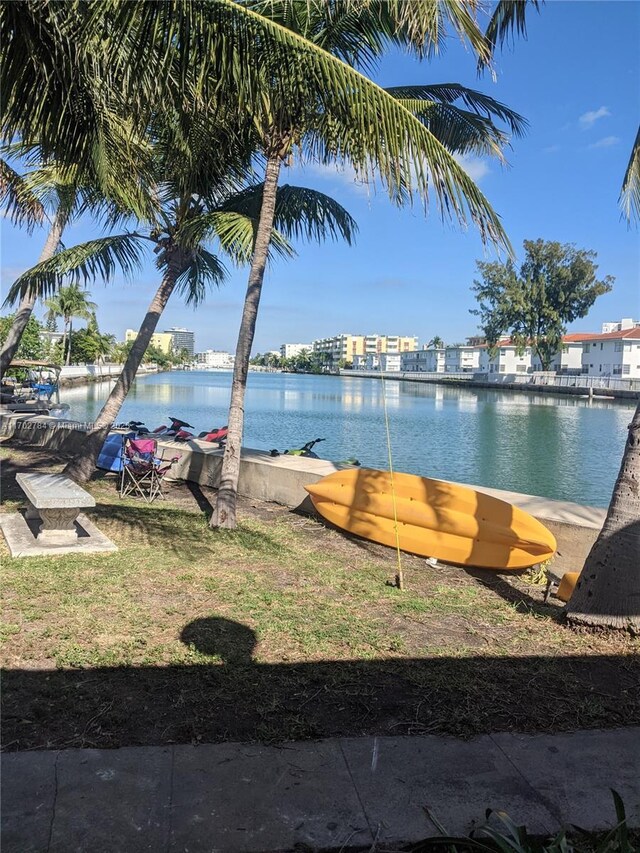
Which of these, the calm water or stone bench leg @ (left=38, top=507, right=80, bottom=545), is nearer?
stone bench leg @ (left=38, top=507, right=80, bottom=545)

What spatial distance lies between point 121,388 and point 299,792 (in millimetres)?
9394

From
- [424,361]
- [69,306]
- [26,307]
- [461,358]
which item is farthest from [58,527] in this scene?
[424,361]

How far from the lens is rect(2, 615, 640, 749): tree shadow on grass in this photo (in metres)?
3.30

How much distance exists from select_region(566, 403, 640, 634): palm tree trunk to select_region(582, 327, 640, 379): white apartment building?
7610 cm

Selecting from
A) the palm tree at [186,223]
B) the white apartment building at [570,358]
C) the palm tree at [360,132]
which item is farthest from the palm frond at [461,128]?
the white apartment building at [570,358]

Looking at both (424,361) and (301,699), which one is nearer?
(301,699)

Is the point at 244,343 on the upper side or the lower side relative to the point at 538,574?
upper

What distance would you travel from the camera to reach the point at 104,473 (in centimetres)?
1199

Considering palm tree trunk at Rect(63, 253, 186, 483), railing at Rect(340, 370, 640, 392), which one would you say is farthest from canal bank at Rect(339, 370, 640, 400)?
palm tree trunk at Rect(63, 253, 186, 483)

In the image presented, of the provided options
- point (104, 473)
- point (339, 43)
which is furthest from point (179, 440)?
point (339, 43)

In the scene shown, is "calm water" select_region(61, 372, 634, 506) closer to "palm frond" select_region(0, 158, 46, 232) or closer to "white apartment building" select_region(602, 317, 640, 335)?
"palm frond" select_region(0, 158, 46, 232)

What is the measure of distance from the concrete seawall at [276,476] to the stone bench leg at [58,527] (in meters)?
3.51

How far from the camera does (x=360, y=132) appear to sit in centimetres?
561

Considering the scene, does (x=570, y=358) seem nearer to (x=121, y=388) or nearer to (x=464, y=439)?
(x=464, y=439)
